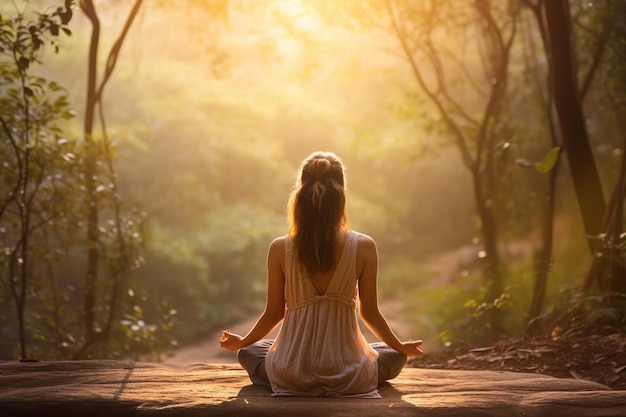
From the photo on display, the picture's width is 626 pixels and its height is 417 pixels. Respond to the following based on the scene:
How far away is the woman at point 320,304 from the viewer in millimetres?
3734

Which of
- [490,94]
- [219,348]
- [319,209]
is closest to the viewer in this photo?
[319,209]

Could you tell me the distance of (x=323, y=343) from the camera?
3.81 m

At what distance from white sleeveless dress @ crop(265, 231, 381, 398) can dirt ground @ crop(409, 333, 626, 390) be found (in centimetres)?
168

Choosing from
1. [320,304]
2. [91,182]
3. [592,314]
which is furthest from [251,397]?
[91,182]

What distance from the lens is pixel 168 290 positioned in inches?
640

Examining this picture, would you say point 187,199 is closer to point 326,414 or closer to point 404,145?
point 404,145

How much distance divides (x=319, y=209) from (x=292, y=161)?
21925mm

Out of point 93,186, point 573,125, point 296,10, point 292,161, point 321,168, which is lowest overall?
point 321,168

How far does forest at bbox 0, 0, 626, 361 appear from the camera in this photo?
20.2 ft

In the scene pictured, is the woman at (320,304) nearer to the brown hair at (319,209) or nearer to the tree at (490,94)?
the brown hair at (319,209)

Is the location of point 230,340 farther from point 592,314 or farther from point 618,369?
point 592,314

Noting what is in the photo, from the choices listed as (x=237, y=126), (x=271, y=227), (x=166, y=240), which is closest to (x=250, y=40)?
(x=237, y=126)

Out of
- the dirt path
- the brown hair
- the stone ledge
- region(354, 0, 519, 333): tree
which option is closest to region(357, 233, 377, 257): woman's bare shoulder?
the brown hair

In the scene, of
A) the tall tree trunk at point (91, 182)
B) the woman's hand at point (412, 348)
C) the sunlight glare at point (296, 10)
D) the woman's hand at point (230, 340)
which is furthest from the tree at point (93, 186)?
the woman's hand at point (412, 348)
